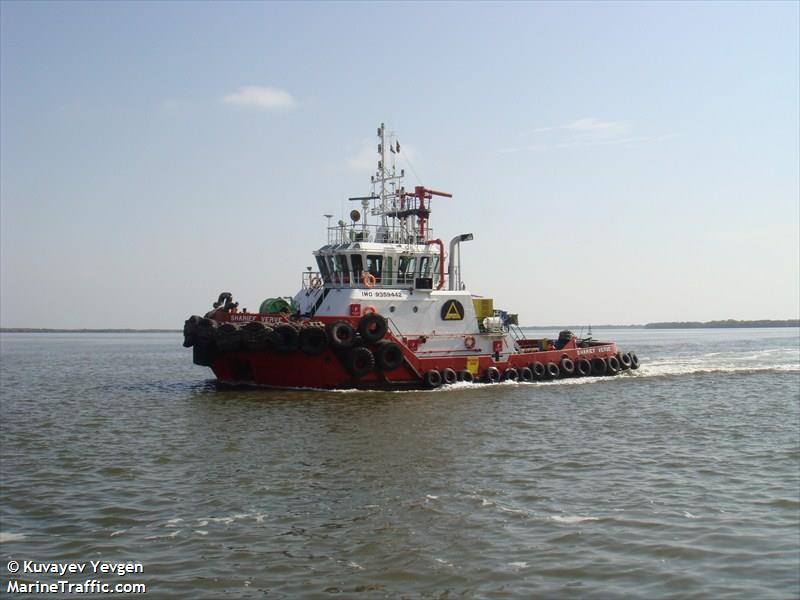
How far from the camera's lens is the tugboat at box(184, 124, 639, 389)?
18.9 metres

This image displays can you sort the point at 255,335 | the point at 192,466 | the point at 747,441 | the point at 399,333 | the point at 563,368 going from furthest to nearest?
the point at 563,368 < the point at 399,333 < the point at 255,335 < the point at 747,441 < the point at 192,466

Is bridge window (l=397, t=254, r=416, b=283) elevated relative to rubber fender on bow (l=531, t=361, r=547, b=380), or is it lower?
elevated

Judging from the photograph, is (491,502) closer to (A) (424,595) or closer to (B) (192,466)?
(A) (424,595)

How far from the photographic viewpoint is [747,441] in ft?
42.1

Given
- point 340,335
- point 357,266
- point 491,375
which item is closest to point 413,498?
point 340,335

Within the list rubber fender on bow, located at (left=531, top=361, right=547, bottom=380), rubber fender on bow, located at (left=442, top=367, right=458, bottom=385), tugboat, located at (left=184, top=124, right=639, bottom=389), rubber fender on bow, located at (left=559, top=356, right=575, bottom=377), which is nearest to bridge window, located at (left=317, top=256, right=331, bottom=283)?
tugboat, located at (left=184, top=124, right=639, bottom=389)

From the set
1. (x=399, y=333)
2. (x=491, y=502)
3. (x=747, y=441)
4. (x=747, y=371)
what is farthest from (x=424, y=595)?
(x=747, y=371)

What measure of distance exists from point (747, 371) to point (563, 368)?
10121 mm

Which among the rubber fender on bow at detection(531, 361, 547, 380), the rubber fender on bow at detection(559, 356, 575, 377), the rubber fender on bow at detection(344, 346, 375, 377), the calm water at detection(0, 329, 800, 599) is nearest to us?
the calm water at detection(0, 329, 800, 599)

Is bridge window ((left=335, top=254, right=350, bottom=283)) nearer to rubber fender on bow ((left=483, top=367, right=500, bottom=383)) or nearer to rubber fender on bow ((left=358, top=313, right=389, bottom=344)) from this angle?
rubber fender on bow ((left=358, top=313, right=389, bottom=344))

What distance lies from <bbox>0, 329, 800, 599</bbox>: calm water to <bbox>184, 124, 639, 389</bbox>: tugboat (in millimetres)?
1755

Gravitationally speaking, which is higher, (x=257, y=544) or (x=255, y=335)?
(x=255, y=335)

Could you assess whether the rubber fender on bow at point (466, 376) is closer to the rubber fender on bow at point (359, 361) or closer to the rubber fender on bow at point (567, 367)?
the rubber fender on bow at point (359, 361)

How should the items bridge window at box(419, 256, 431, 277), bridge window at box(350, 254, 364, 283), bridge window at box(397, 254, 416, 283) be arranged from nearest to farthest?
bridge window at box(350, 254, 364, 283), bridge window at box(397, 254, 416, 283), bridge window at box(419, 256, 431, 277)
